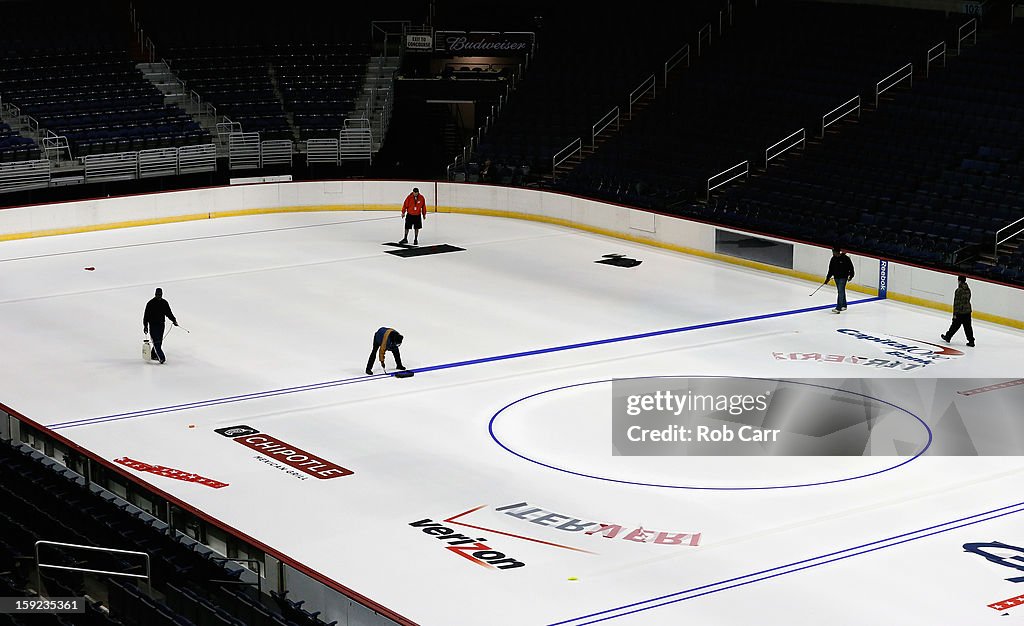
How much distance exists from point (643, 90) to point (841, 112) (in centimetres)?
627

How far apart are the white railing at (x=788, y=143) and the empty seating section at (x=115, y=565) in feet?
72.0

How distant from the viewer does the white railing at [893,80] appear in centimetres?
3431

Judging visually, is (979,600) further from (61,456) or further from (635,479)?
(61,456)

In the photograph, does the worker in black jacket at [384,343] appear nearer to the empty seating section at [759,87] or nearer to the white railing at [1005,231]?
the white railing at [1005,231]

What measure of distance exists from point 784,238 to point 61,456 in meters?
16.8

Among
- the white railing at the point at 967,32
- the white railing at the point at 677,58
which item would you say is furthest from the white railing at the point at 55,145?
the white railing at the point at 967,32

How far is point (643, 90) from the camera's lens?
3916 cm

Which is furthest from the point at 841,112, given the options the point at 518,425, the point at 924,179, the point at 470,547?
the point at 470,547

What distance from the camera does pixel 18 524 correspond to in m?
13.7

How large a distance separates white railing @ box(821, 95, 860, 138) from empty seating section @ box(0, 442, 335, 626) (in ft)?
74.2

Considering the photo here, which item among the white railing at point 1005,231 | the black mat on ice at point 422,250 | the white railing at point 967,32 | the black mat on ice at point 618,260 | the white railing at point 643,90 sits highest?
the white railing at point 967,32

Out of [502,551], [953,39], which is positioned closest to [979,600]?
[502,551]

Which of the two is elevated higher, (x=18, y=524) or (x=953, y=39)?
(x=953, y=39)

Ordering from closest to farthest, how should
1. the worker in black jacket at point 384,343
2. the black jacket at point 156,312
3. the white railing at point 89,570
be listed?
1. the white railing at point 89,570
2. the worker in black jacket at point 384,343
3. the black jacket at point 156,312
